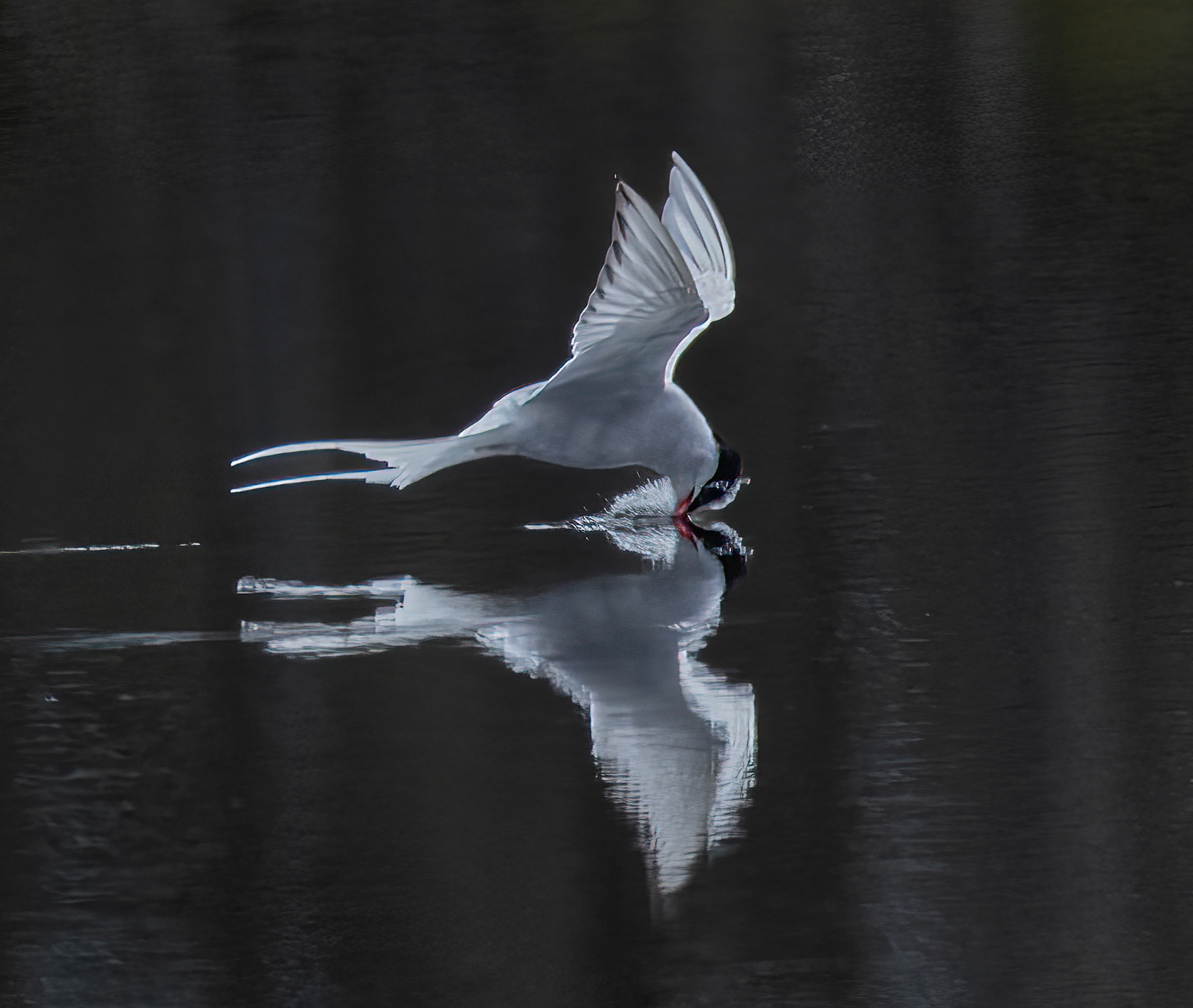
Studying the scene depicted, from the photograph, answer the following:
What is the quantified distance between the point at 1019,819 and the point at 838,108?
9071 mm

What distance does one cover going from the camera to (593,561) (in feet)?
21.4

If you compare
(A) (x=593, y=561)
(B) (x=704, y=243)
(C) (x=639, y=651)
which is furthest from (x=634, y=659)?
(B) (x=704, y=243)

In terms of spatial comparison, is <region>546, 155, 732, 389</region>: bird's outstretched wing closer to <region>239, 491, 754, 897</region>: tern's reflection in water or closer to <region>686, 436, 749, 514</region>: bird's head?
<region>686, 436, 749, 514</region>: bird's head

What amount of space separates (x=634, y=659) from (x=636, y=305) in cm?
112

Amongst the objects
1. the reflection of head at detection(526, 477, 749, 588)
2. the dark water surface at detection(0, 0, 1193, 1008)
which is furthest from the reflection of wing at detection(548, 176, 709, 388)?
the dark water surface at detection(0, 0, 1193, 1008)

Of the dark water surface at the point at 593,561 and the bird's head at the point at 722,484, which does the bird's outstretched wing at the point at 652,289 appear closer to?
the bird's head at the point at 722,484

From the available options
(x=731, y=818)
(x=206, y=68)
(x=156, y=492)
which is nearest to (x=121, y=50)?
(x=206, y=68)

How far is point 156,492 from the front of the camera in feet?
24.4

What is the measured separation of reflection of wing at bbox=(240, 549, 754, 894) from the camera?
4.52 meters

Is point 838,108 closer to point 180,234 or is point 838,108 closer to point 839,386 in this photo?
point 180,234

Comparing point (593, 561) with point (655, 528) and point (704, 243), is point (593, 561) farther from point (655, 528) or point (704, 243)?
point (704, 243)

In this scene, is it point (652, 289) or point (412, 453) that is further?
point (412, 453)

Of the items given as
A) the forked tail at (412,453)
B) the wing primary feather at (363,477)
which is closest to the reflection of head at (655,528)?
the forked tail at (412,453)

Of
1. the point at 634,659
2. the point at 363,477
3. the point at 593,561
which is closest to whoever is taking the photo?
the point at 634,659
